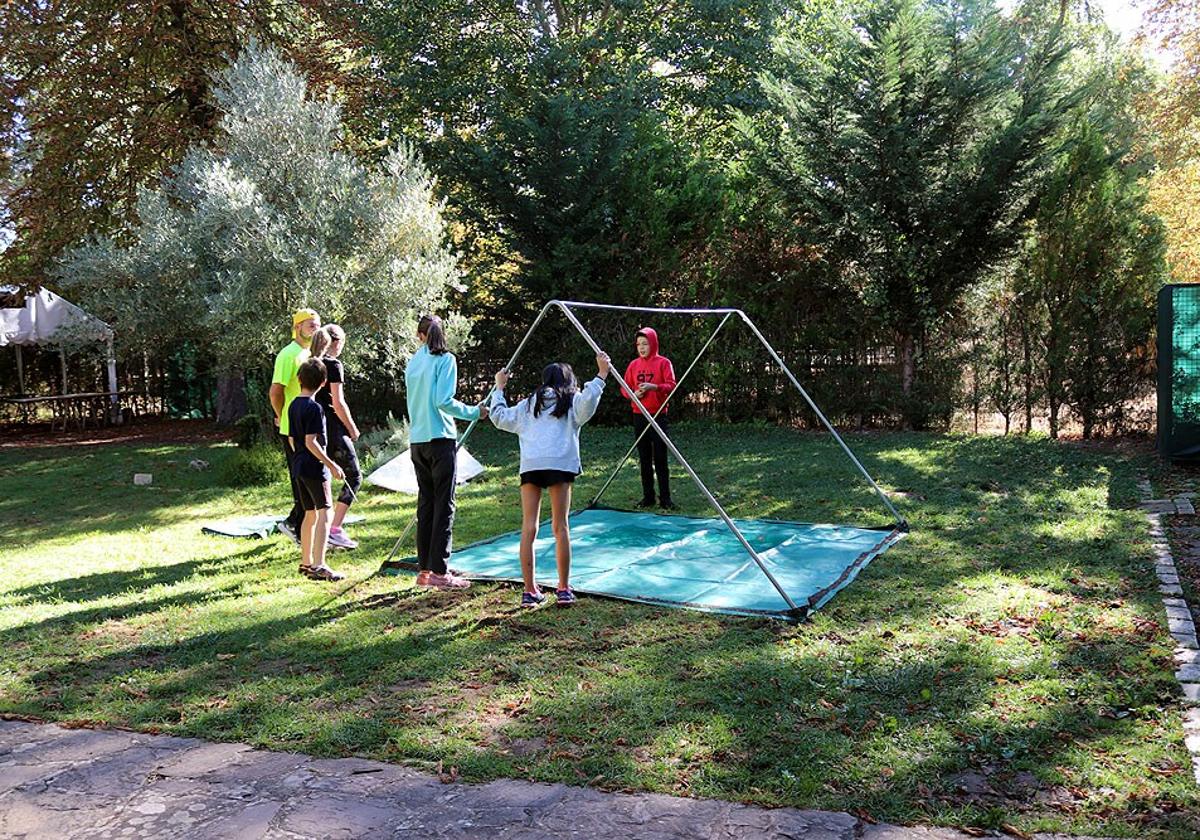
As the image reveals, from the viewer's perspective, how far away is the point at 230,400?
18.9m

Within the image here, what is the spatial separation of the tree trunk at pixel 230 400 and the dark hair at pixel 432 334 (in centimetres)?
1384

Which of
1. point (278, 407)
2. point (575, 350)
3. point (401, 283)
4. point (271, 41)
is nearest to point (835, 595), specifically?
point (278, 407)

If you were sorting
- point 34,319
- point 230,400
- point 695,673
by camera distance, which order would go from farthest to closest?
point 230,400
point 34,319
point 695,673

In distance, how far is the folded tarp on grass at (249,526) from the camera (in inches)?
322

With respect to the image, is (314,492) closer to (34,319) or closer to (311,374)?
(311,374)

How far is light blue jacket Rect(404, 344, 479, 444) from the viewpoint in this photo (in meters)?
6.05

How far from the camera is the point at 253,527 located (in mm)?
8375

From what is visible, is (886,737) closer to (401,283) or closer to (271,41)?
(401,283)

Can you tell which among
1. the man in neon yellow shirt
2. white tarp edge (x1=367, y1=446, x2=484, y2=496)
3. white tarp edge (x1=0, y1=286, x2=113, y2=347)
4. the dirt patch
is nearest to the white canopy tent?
white tarp edge (x1=0, y1=286, x2=113, y2=347)

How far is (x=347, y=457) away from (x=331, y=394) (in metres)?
0.52

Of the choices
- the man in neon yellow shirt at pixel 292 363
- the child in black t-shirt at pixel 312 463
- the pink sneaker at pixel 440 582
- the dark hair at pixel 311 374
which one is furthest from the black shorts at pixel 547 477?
the man in neon yellow shirt at pixel 292 363

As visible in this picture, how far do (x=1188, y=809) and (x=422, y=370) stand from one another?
4.57m

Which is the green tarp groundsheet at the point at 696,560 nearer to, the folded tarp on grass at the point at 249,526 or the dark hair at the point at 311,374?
the dark hair at the point at 311,374

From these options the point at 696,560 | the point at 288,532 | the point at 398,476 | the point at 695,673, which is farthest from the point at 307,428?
the point at 398,476
